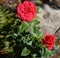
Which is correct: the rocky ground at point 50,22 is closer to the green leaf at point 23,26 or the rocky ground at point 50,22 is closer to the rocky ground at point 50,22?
the rocky ground at point 50,22

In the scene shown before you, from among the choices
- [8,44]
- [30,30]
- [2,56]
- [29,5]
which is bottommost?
[2,56]

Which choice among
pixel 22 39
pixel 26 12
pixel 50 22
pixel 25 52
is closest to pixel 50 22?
pixel 50 22

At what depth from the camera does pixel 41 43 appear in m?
4.04

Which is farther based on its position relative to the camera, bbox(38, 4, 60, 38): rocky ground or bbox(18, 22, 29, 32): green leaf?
bbox(38, 4, 60, 38): rocky ground

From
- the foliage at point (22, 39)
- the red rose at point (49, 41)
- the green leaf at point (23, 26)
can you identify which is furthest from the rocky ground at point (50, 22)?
the red rose at point (49, 41)

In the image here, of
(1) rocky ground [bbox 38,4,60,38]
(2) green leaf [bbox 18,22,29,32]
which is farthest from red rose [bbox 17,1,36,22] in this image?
(1) rocky ground [bbox 38,4,60,38]

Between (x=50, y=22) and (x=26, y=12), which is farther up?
(x=26, y=12)

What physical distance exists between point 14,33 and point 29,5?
0.54 meters

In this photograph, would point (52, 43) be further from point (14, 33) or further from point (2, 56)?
point (2, 56)

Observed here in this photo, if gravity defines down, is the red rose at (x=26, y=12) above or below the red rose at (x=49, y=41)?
above

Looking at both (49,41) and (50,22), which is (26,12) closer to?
(49,41)

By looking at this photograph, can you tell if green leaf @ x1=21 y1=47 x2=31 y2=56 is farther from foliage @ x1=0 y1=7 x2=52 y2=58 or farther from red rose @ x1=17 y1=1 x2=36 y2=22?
red rose @ x1=17 y1=1 x2=36 y2=22

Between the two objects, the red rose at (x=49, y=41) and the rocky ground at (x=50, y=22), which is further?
the rocky ground at (x=50, y=22)

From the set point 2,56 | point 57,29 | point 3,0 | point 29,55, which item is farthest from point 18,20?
point 3,0
